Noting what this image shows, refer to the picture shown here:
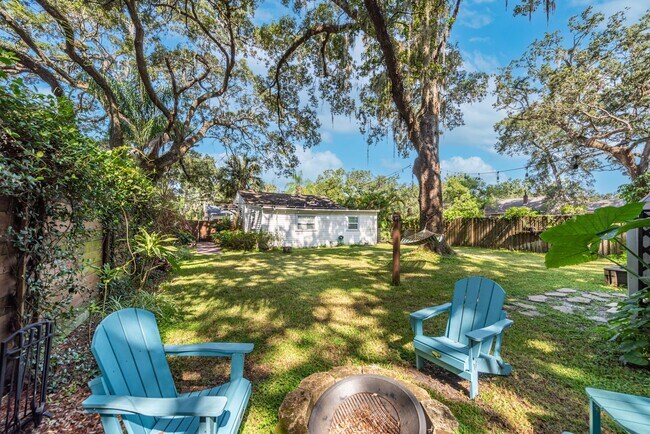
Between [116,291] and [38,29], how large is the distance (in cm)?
821

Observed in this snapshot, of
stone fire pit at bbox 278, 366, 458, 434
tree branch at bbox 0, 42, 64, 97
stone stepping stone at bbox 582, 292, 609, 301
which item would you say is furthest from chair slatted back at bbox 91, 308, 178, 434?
tree branch at bbox 0, 42, 64, 97

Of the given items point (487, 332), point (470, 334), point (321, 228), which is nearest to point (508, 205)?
point (321, 228)

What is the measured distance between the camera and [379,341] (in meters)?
3.18

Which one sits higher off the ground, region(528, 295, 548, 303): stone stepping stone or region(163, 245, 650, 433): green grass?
region(528, 295, 548, 303): stone stepping stone

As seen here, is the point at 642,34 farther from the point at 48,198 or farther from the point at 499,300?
the point at 48,198

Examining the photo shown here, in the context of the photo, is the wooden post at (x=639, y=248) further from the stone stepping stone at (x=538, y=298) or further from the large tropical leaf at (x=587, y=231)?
the stone stepping stone at (x=538, y=298)

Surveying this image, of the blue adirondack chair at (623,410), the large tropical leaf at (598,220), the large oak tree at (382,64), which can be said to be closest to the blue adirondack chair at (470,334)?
the blue adirondack chair at (623,410)

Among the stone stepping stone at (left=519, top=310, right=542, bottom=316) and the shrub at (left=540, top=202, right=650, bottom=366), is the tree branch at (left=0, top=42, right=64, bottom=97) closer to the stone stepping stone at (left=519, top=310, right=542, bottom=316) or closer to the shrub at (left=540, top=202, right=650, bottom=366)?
the shrub at (left=540, top=202, right=650, bottom=366)

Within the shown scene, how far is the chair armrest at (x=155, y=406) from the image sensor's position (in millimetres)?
1151

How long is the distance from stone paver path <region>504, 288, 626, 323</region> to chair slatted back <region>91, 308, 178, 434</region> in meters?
4.67

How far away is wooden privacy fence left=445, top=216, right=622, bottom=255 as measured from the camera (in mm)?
11133

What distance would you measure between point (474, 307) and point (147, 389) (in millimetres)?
2745

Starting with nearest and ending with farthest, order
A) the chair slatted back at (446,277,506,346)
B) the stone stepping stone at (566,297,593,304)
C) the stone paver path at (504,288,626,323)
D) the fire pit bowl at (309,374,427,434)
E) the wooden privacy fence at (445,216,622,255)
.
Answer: the fire pit bowl at (309,374,427,434) → the chair slatted back at (446,277,506,346) → the stone paver path at (504,288,626,323) → the stone stepping stone at (566,297,593,304) → the wooden privacy fence at (445,216,622,255)

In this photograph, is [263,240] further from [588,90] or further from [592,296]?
[588,90]
